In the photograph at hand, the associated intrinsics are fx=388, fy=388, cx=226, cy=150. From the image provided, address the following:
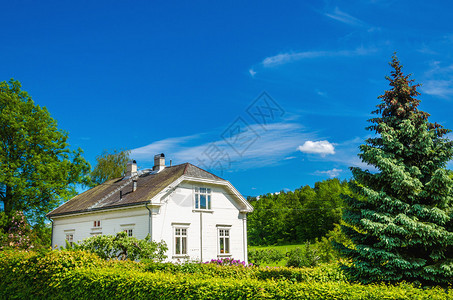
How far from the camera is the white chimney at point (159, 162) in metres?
31.8

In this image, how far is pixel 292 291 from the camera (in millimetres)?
7859

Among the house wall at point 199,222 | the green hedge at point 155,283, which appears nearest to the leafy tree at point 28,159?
the house wall at point 199,222

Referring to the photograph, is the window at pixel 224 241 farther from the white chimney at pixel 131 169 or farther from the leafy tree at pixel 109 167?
the leafy tree at pixel 109 167

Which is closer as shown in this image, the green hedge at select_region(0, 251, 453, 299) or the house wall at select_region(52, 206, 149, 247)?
the green hedge at select_region(0, 251, 453, 299)

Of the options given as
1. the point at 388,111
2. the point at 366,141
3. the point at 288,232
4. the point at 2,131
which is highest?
the point at 2,131

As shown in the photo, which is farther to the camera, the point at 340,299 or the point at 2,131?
the point at 2,131

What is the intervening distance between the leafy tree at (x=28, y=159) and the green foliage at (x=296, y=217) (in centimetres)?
4595

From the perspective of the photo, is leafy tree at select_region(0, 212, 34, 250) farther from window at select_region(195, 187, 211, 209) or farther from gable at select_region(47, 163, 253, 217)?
window at select_region(195, 187, 211, 209)

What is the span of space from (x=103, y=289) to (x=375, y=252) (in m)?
7.33

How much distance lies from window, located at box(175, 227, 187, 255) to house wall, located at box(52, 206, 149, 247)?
2.25m

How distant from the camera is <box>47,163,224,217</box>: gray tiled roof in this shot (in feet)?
84.3

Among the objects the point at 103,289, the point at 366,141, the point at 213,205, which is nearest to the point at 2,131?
the point at 213,205

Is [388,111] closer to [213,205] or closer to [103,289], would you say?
[103,289]

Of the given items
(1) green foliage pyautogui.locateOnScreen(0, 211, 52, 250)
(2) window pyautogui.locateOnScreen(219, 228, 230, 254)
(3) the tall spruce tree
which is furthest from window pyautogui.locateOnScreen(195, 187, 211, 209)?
(3) the tall spruce tree
